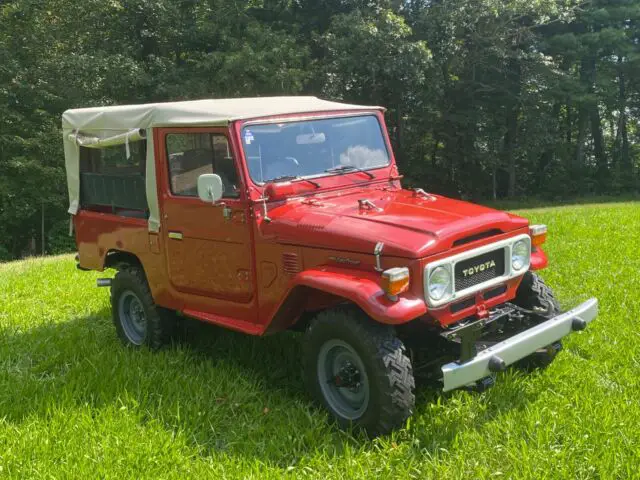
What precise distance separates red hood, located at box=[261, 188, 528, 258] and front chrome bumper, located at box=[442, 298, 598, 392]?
2.17ft

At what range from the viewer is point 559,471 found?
341 centimetres

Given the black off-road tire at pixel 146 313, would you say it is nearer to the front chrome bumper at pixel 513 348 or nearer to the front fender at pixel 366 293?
the front fender at pixel 366 293

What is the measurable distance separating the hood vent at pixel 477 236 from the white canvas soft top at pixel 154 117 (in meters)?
1.64

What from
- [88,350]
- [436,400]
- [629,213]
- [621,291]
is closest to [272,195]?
[436,400]

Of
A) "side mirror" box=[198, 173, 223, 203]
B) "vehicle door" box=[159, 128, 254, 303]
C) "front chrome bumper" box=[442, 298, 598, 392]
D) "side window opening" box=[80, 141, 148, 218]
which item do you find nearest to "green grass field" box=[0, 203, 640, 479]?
"front chrome bumper" box=[442, 298, 598, 392]

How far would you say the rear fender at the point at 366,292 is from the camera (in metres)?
3.59

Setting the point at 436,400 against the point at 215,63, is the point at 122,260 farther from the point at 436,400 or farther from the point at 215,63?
the point at 215,63

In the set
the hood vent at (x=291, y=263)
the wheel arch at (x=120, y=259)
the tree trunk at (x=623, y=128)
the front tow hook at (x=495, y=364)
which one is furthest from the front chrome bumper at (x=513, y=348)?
the tree trunk at (x=623, y=128)

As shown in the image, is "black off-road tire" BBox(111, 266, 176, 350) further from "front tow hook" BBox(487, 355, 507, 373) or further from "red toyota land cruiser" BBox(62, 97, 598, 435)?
"front tow hook" BBox(487, 355, 507, 373)

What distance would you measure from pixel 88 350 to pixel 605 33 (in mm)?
22962

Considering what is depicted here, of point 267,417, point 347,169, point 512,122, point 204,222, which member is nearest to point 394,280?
→ point 267,417

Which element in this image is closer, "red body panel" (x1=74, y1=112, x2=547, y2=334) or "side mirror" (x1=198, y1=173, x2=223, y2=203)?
"red body panel" (x1=74, y1=112, x2=547, y2=334)

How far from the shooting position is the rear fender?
11.8ft

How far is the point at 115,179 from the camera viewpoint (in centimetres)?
575
